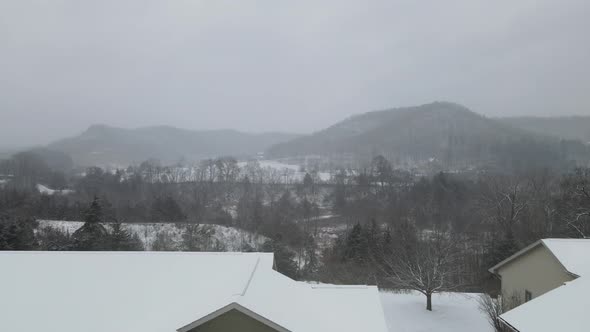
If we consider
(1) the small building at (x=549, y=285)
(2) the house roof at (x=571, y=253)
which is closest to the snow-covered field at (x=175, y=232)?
(1) the small building at (x=549, y=285)

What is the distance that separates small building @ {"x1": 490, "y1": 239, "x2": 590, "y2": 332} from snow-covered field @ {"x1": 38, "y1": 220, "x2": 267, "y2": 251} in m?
22.7

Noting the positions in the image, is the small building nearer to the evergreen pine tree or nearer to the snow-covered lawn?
the snow-covered lawn

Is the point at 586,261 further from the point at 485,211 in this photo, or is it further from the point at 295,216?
the point at 295,216

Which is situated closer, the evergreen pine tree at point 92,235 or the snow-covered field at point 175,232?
the evergreen pine tree at point 92,235

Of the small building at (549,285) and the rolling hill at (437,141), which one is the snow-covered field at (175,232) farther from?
the rolling hill at (437,141)

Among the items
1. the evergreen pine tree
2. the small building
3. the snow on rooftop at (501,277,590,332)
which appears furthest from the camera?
the evergreen pine tree

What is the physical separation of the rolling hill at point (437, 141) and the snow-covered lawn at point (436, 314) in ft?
254

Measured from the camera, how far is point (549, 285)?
47.7 feet

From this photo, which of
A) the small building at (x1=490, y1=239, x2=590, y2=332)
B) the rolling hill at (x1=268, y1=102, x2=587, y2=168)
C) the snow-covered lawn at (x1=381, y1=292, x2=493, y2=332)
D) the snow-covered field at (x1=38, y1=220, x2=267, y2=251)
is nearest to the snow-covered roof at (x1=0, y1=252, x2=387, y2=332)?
the small building at (x1=490, y1=239, x2=590, y2=332)

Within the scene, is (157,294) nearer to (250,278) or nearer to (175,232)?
(250,278)

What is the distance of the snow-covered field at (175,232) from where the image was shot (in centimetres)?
3664

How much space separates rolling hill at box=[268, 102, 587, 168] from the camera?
100 m

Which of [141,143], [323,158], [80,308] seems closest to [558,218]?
[80,308]

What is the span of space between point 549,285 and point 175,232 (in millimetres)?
32465
